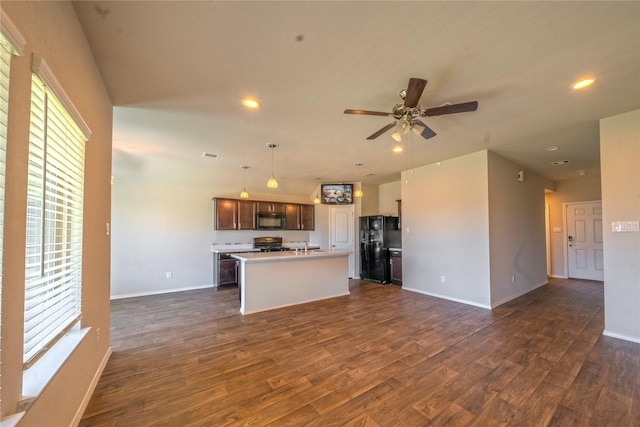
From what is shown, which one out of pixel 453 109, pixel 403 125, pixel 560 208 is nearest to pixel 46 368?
pixel 403 125

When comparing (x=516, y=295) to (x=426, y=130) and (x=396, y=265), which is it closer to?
(x=396, y=265)

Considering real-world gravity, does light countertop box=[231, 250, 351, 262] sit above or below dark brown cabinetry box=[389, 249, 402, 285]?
above

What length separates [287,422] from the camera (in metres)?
1.75

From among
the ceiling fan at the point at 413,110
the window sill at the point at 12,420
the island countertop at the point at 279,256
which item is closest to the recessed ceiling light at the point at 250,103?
the ceiling fan at the point at 413,110

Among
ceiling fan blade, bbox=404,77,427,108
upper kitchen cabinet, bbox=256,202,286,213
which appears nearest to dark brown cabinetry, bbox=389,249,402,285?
upper kitchen cabinet, bbox=256,202,286,213

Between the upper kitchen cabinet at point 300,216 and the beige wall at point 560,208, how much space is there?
21.6 ft

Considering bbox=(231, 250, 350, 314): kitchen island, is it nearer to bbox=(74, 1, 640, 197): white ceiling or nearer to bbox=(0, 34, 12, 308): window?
bbox=(74, 1, 640, 197): white ceiling

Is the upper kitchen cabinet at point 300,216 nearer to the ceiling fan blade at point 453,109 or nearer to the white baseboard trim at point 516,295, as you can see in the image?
the white baseboard trim at point 516,295

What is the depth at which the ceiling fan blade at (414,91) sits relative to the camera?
6.13 ft

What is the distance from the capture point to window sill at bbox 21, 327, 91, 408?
1163 mm

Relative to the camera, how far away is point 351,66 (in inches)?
80.6

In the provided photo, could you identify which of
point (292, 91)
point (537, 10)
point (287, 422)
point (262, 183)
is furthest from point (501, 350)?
point (262, 183)

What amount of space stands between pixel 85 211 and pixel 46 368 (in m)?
1.05

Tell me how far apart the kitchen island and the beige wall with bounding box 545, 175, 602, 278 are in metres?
6.00
